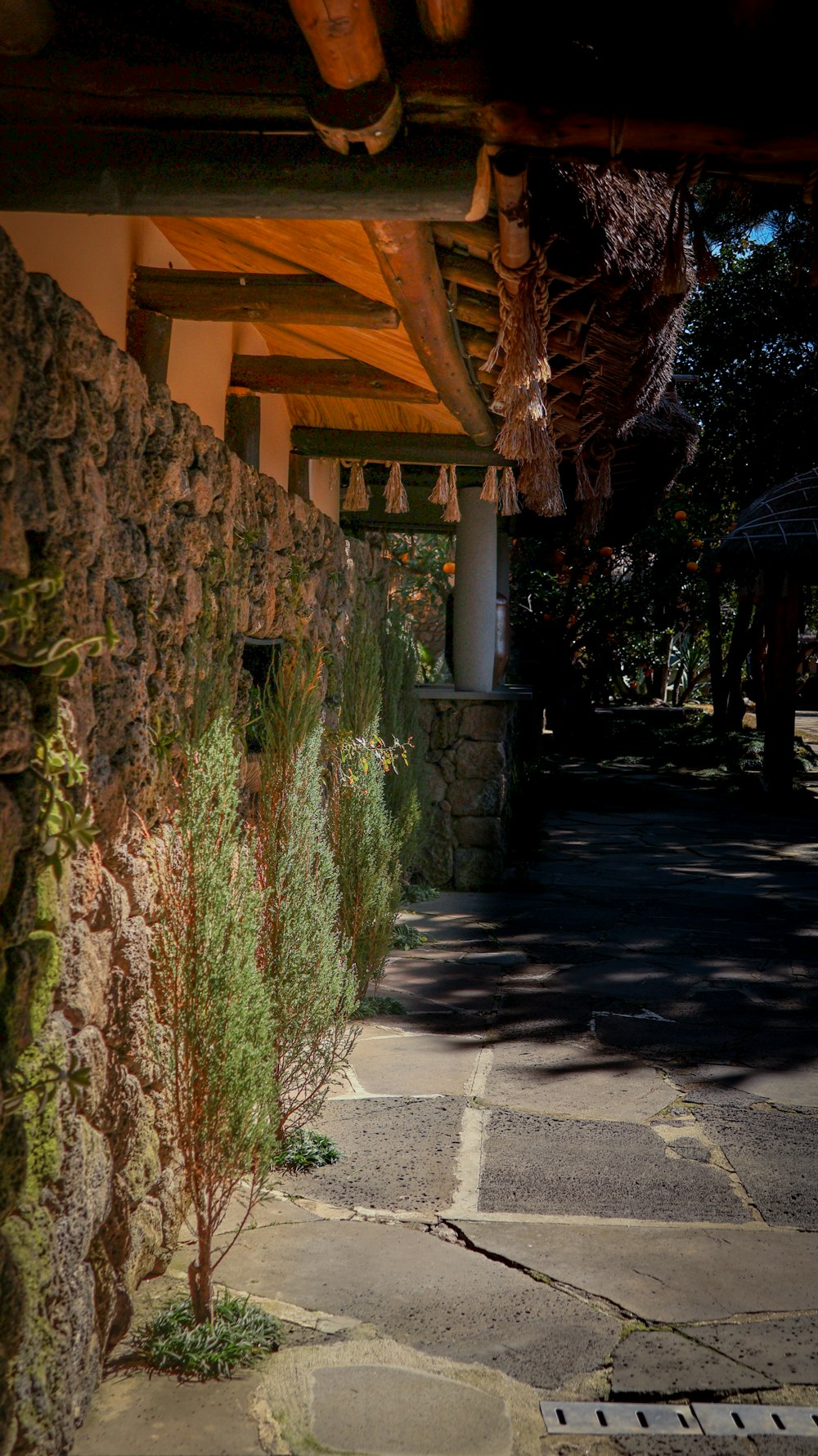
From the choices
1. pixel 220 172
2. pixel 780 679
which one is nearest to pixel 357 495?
pixel 220 172

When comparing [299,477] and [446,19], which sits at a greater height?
[446,19]

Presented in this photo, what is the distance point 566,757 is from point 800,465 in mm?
5273

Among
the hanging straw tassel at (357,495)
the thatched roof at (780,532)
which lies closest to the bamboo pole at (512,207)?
the hanging straw tassel at (357,495)

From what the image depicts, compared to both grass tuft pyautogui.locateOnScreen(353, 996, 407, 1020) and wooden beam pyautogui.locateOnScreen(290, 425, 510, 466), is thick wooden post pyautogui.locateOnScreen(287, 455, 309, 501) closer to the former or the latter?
wooden beam pyautogui.locateOnScreen(290, 425, 510, 466)

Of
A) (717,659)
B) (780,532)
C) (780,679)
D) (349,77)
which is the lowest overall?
(780,679)

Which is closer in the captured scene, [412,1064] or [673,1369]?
[673,1369]

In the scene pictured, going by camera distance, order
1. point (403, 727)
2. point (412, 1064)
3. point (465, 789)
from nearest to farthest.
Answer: point (412, 1064) < point (403, 727) < point (465, 789)

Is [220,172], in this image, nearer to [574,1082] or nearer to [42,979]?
[42,979]

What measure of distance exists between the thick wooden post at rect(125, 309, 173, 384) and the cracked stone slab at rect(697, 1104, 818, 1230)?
2969 millimetres

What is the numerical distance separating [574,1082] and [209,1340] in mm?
2159

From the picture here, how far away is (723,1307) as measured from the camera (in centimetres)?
291

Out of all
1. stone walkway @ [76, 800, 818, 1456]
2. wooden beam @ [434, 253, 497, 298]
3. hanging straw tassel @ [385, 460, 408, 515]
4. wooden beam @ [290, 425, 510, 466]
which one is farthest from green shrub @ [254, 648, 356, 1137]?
wooden beam @ [434, 253, 497, 298]

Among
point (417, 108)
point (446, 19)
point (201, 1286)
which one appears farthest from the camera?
point (201, 1286)

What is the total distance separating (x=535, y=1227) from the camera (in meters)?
3.33
